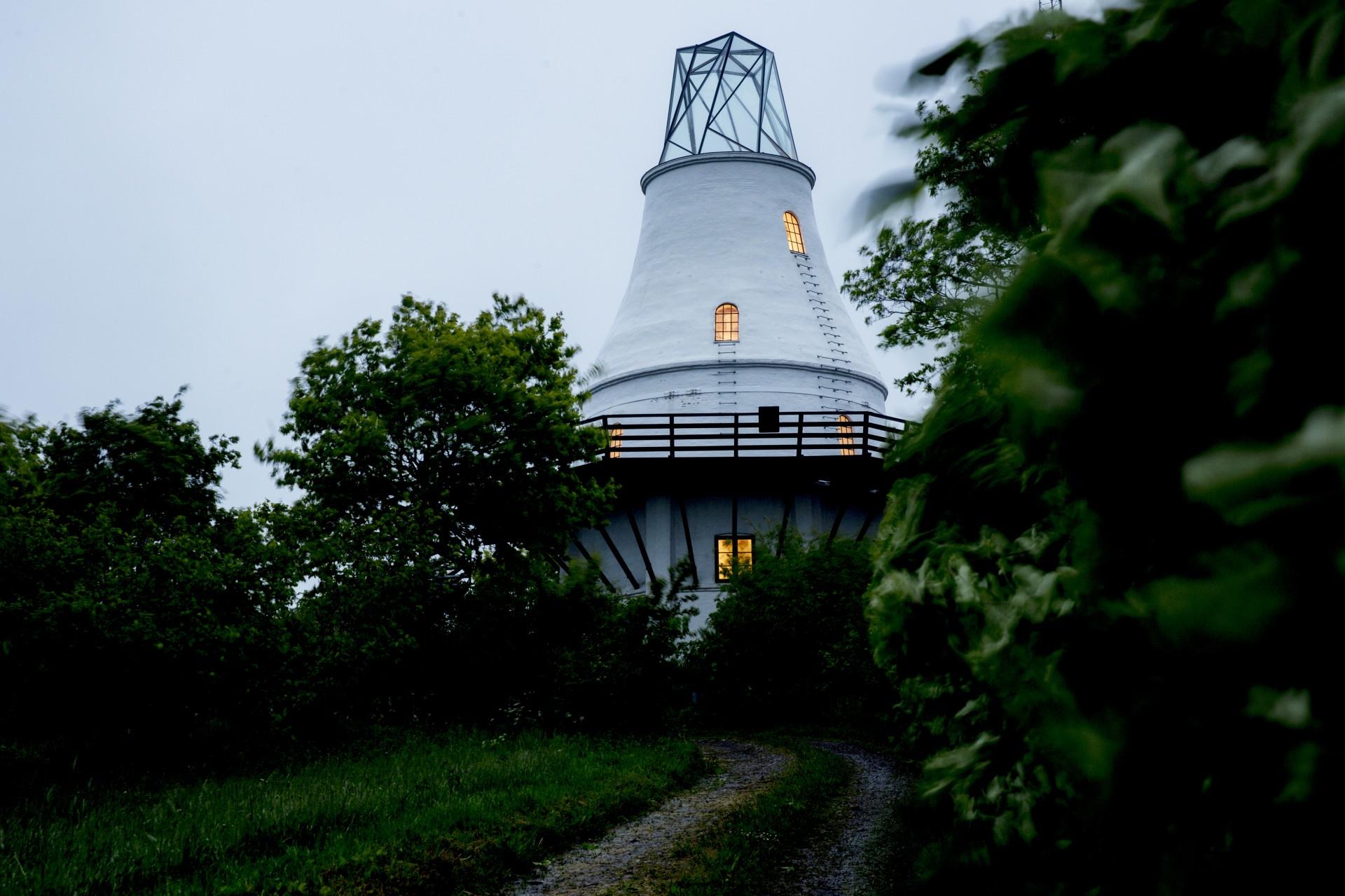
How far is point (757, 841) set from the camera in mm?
8391

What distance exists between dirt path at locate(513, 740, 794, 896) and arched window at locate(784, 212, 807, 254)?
23245mm

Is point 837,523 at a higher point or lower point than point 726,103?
lower

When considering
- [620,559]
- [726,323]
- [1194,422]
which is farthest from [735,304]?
[1194,422]

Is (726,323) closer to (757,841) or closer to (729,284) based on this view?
(729,284)

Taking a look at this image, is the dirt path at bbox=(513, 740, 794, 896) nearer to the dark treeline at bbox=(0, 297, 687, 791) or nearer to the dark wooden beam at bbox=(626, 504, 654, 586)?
the dark treeline at bbox=(0, 297, 687, 791)

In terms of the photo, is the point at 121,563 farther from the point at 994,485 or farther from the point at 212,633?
the point at 994,485

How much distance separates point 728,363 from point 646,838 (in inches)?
911

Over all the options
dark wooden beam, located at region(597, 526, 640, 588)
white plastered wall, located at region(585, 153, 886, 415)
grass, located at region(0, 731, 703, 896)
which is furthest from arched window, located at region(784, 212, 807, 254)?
grass, located at region(0, 731, 703, 896)

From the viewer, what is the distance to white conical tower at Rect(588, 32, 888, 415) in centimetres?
3127

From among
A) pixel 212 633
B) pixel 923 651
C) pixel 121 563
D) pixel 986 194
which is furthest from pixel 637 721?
pixel 986 194

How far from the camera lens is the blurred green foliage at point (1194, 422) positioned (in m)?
1.04

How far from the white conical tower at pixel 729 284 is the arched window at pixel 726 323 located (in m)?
0.04

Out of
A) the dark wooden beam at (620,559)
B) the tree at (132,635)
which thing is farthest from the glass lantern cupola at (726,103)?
the tree at (132,635)

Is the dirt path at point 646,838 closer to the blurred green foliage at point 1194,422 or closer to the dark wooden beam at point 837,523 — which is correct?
the blurred green foliage at point 1194,422
